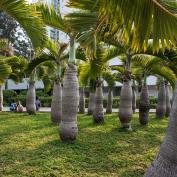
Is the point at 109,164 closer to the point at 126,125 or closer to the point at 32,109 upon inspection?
the point at 126,125

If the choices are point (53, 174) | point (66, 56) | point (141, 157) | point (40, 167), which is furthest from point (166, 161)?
point (66, 56)

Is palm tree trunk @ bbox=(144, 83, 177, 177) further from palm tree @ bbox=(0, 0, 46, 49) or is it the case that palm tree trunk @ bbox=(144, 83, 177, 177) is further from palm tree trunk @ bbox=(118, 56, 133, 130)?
palm tree trunk @ bbox=(118, 56, 133, 130)

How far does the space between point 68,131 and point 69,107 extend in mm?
641

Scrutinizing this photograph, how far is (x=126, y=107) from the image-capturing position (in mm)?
13531

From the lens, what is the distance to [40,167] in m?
7.93

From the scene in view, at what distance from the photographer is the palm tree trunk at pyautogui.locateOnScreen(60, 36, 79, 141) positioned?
34.8ft

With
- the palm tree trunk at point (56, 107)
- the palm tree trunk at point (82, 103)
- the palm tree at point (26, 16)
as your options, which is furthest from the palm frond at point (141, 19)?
the palm tree trunk at point (82, 103)

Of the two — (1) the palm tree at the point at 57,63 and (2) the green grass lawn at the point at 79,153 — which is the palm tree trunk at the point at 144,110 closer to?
(2) the green grass lawn at the point at 79,153

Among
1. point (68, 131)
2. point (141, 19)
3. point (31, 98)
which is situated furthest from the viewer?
point (31, 98)

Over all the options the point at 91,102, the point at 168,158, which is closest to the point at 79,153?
the point at 168,158

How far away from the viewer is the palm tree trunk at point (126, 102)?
13492mm

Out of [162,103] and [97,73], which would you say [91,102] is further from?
[97,73]

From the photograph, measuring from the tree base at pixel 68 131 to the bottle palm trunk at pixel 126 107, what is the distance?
10.6 ft

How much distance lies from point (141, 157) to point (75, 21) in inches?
148
